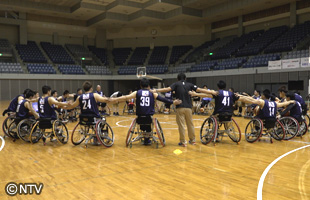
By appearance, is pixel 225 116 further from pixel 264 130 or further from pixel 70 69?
pixel 70 69

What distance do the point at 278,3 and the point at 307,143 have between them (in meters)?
19.4

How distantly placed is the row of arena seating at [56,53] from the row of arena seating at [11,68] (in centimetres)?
365

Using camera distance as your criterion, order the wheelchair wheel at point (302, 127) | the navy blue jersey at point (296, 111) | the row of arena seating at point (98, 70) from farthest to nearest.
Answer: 1. the row of arena seating at point (98, 70)
2. the wheelchair wheel at point (302, 127)
3. the navy blue jersey at point (296, 111)

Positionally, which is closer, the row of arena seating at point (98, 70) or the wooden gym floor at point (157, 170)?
the wooden gym floor at point (157, 170)

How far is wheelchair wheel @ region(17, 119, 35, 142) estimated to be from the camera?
680 centimetres

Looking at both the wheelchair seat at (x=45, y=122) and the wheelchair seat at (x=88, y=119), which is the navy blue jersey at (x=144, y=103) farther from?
the wheelchair seat at (x=45, y=122)

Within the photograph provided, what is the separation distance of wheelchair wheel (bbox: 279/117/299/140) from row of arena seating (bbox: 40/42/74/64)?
79.1ft

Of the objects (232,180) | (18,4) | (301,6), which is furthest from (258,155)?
(18,4)

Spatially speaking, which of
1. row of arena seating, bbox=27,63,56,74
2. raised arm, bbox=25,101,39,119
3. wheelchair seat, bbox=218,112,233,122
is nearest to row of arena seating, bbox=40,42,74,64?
row of arena seating, bbox=27,63,56,74

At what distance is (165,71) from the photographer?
27109mm

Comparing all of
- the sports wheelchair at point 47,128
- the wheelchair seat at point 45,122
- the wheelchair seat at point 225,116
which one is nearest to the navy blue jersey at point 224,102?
the wheelchair seat at point 225,116

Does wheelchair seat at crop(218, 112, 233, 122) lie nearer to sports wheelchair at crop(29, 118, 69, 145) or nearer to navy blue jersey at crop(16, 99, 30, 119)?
sports wheelchair at crop(29, 118, 69, 145)

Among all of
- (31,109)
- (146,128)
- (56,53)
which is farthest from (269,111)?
(56,53)

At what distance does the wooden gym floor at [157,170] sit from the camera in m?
3.44
